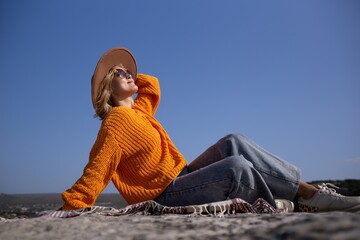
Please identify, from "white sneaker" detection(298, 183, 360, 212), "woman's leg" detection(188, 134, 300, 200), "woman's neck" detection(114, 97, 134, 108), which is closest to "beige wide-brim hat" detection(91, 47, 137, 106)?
"woman's neck" detection(114, 97, 134, 108)

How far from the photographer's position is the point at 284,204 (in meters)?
2.21

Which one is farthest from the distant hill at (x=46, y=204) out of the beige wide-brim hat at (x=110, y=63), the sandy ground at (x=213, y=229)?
the beige wide-brim hat at (x=110, y=63)

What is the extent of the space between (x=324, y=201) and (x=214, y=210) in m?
0.93

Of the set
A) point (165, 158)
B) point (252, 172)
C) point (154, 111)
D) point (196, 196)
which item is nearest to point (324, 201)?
point (252, 172)

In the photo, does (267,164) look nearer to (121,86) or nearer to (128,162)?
(128,162)

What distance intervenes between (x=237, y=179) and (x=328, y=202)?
0.69m

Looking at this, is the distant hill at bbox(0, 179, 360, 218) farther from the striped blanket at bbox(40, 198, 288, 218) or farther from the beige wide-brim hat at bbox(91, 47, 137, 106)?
the beige wide-brim hat at bbox(91, 47, 137, 106)

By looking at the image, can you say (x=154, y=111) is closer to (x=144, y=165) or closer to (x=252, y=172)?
(x=144, y=165)

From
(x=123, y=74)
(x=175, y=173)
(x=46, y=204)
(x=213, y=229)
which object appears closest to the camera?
(x=213, y=229)

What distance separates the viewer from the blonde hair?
3061mm

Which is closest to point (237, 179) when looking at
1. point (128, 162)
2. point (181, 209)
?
point (181, 209)

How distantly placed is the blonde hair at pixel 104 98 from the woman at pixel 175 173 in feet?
0.08

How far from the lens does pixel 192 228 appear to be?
3.21 feet

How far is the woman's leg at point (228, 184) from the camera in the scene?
83.9 inches
